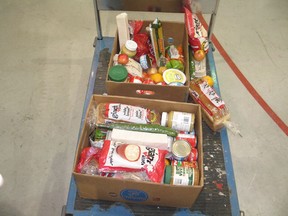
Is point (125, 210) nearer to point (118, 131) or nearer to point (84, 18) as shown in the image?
point (118, 131)

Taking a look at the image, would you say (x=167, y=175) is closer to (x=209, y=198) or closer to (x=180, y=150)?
(x=180, y=150)

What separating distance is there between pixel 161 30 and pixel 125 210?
33.5 inches

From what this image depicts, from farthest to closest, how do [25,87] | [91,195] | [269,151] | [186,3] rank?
[25,87], [269,151], [186,3], [91,195]

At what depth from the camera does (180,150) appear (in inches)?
38.3

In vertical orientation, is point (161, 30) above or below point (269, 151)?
above

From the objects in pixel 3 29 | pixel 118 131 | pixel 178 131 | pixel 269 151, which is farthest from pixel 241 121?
pixel 3 29

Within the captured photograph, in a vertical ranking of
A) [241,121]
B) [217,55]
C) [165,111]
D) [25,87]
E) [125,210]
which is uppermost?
[217,55]

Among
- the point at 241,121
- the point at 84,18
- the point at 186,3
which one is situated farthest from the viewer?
the point at 84,18

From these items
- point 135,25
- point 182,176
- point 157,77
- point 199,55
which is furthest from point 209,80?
point 182,176

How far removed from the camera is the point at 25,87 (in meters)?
1.97

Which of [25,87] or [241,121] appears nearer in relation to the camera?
[241,121]

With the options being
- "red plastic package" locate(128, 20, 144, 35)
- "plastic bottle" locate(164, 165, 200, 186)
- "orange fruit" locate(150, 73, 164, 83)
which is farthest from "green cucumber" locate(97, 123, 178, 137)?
"red plastic package" locate(128, 20, 144, 35)

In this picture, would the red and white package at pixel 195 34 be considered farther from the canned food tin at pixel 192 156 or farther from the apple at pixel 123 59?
the canned food tin at pixel 192 156

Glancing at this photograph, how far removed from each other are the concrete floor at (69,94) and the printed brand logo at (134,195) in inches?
29.0
